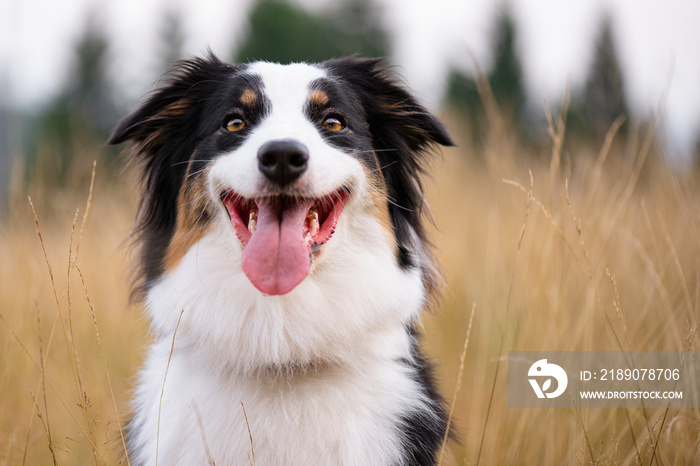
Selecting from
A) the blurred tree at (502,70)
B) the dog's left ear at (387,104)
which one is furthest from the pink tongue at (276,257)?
the blurred tree at (502,70)

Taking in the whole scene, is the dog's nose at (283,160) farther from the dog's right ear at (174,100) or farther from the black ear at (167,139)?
the dog's right ear at (174,100)

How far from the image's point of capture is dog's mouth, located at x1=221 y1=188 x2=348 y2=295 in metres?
2.25

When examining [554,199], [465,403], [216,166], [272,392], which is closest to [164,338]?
[272,392]

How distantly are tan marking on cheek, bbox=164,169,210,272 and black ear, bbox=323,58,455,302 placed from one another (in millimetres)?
900

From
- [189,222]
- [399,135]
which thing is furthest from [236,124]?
[399,135]

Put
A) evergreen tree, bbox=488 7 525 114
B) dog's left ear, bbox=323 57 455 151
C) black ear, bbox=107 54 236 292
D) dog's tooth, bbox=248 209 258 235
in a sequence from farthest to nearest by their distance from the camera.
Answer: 1. evergreen tree, bbox=488 7 525 114
2. dog's left ear, bbox=323 57 455 151
3. black ear, bbox=107 54 236 292
4. dog's tooth, bbox=248 209 258 235

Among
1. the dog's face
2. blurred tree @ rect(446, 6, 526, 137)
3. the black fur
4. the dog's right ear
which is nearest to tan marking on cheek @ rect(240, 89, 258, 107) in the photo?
the dog's face

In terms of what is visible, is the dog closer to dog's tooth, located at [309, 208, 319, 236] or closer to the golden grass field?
dog's tooth, located at [309, 208, 319, 236]

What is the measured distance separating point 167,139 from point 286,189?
98 centimetres

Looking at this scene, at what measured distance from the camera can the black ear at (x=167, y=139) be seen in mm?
2787

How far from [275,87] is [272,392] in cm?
140

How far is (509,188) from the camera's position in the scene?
18.7ft

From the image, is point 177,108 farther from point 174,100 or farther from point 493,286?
point 493,286

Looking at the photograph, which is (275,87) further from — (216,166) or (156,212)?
(156,212)
